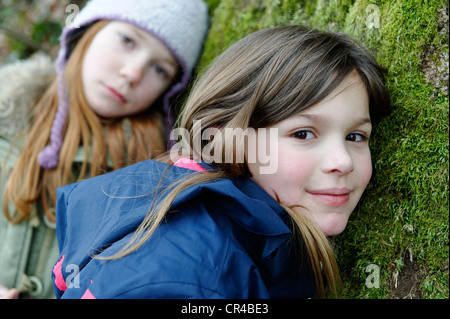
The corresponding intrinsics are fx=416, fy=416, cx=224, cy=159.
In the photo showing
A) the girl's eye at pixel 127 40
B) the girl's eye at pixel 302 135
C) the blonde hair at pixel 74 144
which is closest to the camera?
the girl's eye at pixel 302 135

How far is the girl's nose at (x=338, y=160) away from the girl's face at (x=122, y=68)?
1485 millimetres

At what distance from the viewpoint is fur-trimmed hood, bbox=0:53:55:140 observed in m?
2.72

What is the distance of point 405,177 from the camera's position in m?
1.60

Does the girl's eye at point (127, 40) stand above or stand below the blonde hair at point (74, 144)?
above

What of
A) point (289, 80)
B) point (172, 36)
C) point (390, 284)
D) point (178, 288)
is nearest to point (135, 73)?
point (172, 36)

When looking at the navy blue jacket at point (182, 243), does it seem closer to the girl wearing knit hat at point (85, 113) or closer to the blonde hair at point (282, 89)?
the blonde hair at point (282, 89)

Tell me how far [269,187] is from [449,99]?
0.73 metres

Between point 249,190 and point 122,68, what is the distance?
141cm

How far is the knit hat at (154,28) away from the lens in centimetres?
265

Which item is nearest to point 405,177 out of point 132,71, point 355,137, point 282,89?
point 355,137

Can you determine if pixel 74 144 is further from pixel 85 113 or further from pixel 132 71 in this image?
pixel 132 71

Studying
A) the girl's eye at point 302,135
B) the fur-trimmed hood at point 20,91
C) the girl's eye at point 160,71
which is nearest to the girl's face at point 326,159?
the girl's eye at point 302,135
